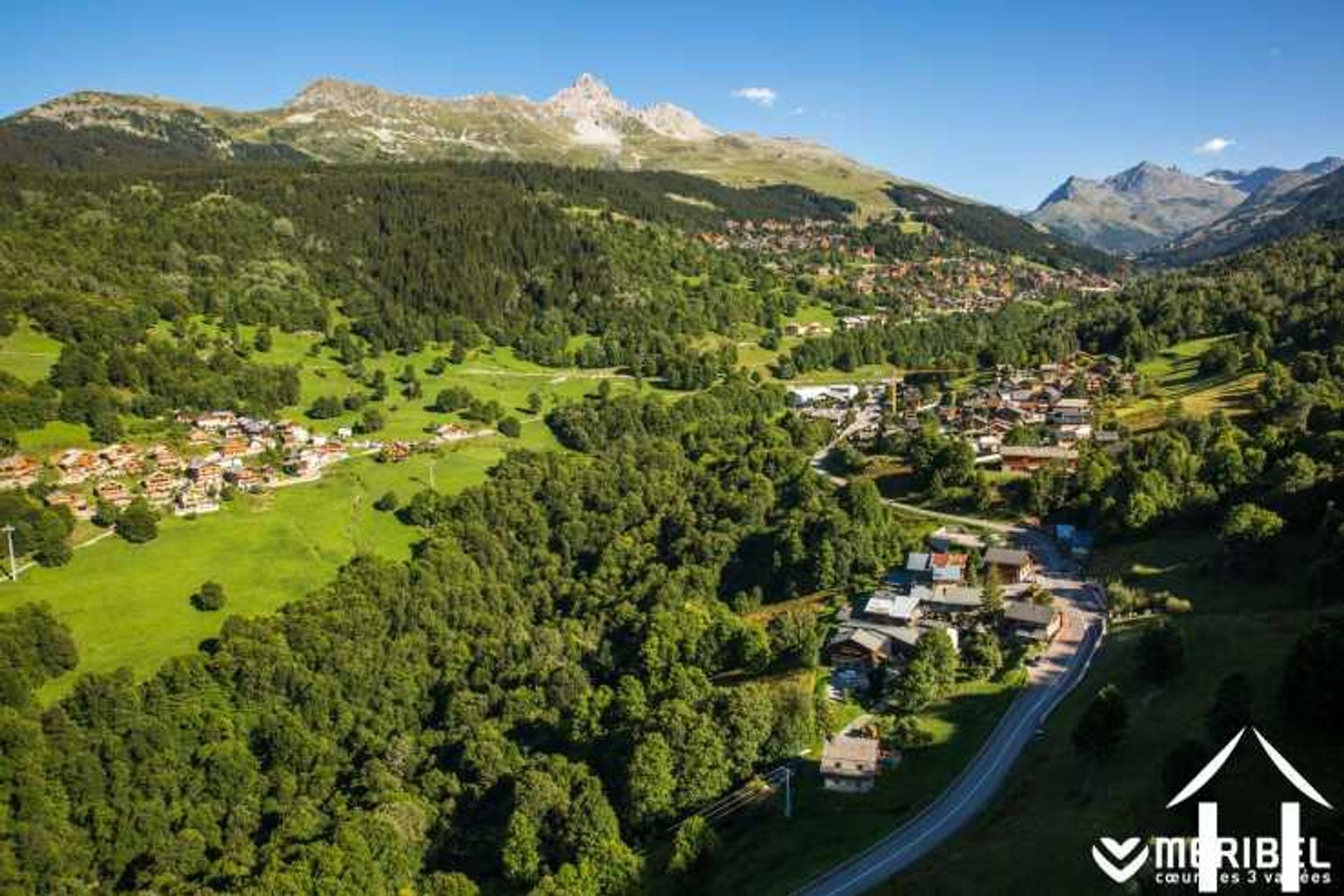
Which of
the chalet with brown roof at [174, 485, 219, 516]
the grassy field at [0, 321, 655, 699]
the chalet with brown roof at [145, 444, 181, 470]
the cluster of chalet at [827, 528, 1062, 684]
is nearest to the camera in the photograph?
the cluster of chalet at [827, 528, 1062, 684]

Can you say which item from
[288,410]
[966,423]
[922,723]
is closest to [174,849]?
[922,723]

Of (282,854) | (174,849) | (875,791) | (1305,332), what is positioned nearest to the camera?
(875,791)

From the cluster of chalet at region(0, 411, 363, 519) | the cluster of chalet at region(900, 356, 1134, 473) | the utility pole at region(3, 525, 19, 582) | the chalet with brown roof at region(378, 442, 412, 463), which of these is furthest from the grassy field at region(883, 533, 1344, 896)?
the chalet with brown roof at region(378, 442, 412, 463)

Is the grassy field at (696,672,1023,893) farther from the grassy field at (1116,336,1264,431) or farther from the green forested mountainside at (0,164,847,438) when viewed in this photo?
the green forested mountainside at (0,164,847,438)

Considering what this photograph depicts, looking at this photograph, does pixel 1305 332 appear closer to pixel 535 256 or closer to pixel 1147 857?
pixel 1147 857

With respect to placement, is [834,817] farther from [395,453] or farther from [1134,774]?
[395,453]

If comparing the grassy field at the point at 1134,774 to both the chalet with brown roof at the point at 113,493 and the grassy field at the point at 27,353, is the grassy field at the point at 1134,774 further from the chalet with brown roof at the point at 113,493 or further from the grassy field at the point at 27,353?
the grassy field at the point at 27,353
